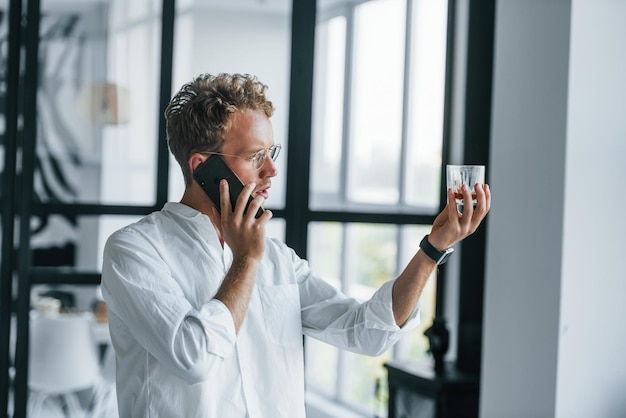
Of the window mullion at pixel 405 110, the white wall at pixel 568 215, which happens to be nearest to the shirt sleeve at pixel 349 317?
the white wall at pixel 568 215

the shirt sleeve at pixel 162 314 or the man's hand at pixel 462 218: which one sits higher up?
the man's hand at pixel 462 218

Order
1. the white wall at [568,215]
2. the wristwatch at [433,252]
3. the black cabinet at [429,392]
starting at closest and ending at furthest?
the wristwatch at [433,252] < the white wall at [568,215] < the black cabinet at [429,392]

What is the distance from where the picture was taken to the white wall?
2.64m

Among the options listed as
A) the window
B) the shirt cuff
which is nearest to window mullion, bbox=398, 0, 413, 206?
the window

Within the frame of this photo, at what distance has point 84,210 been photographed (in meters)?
3.10

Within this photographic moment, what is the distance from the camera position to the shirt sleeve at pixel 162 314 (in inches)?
57.8

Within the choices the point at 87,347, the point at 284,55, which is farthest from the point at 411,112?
the point at 87,347

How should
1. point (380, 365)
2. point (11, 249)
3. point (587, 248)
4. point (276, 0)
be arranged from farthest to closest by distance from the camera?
1. point (380, 365)
2. point (276, 0)
3. point (11, 249)
4. point (587, 248)

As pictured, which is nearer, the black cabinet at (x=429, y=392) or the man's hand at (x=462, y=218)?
the man's hand at (x=462, y=218)

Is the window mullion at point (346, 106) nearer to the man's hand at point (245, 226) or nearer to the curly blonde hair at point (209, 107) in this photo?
the curly blonde hair at point (209, 107)

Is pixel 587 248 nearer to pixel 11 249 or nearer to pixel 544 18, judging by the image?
pixel 544 18

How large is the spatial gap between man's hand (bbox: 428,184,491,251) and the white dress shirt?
176 mm

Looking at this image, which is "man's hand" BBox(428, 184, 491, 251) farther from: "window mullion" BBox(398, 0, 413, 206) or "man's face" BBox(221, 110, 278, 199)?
"window mullion" BBox(398, 0, 413, 206)

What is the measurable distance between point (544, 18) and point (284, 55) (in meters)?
1.05
